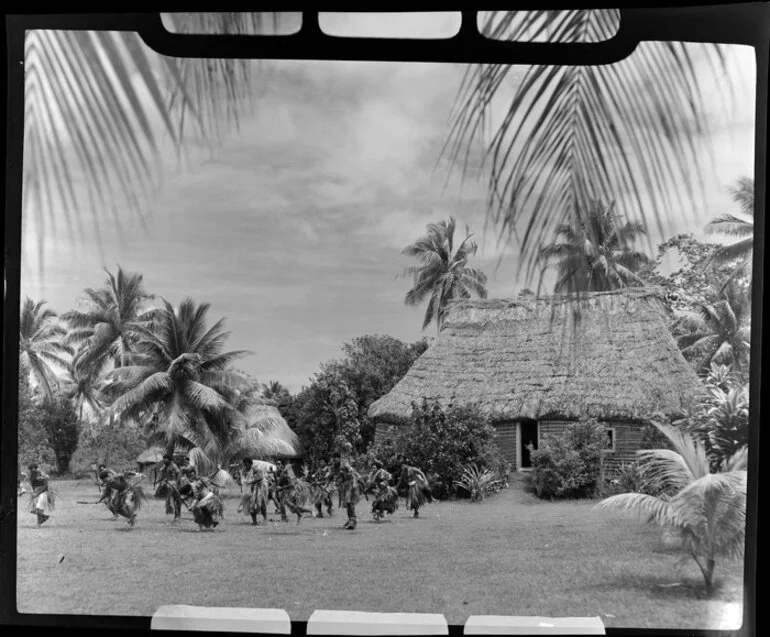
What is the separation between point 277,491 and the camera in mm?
6531

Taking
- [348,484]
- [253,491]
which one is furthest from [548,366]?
[253,491]

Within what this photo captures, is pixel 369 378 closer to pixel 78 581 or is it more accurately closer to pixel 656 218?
pixel 78 581

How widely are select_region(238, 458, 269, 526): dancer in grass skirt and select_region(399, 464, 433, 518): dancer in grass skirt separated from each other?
1.05 metres

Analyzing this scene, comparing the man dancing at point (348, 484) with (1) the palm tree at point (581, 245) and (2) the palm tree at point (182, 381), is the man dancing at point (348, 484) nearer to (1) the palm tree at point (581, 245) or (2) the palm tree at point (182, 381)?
(2) the palm tree at point (182, 381)

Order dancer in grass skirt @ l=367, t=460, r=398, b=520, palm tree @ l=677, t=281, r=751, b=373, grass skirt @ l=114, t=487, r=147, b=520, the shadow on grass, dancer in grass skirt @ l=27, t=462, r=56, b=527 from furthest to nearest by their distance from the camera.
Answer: dancer in grass skirt @ l=367, t=460, r=398, b=520
grass skirt @ l=114, t=487, r=147, b=520
dancer in grass skirt @ l=27, t=462, r=56, b=527
palm tree @ l=677, t=281, r=751, b=373
the shadow on grass

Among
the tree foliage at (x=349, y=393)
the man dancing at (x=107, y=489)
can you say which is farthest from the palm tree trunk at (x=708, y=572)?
the man dancing at (x=107, y=489)

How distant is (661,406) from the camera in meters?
6.43

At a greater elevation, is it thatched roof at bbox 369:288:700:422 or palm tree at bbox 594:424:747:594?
thatched roof at bbox 369:288:700:422

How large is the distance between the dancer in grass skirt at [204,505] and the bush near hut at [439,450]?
1.27 meters

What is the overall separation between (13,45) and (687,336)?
17.2 feet

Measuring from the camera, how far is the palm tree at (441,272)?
20.1ft

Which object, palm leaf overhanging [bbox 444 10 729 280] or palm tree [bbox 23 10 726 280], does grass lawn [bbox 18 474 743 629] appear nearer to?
palm tree [bbox 23 10 726 280]

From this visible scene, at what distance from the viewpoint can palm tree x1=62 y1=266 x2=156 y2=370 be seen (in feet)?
19.2

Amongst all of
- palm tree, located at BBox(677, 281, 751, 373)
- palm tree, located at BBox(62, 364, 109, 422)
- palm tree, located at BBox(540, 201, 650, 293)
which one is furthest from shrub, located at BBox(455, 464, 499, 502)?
palm tree, located at BBox(540, 201, 650, 293)
